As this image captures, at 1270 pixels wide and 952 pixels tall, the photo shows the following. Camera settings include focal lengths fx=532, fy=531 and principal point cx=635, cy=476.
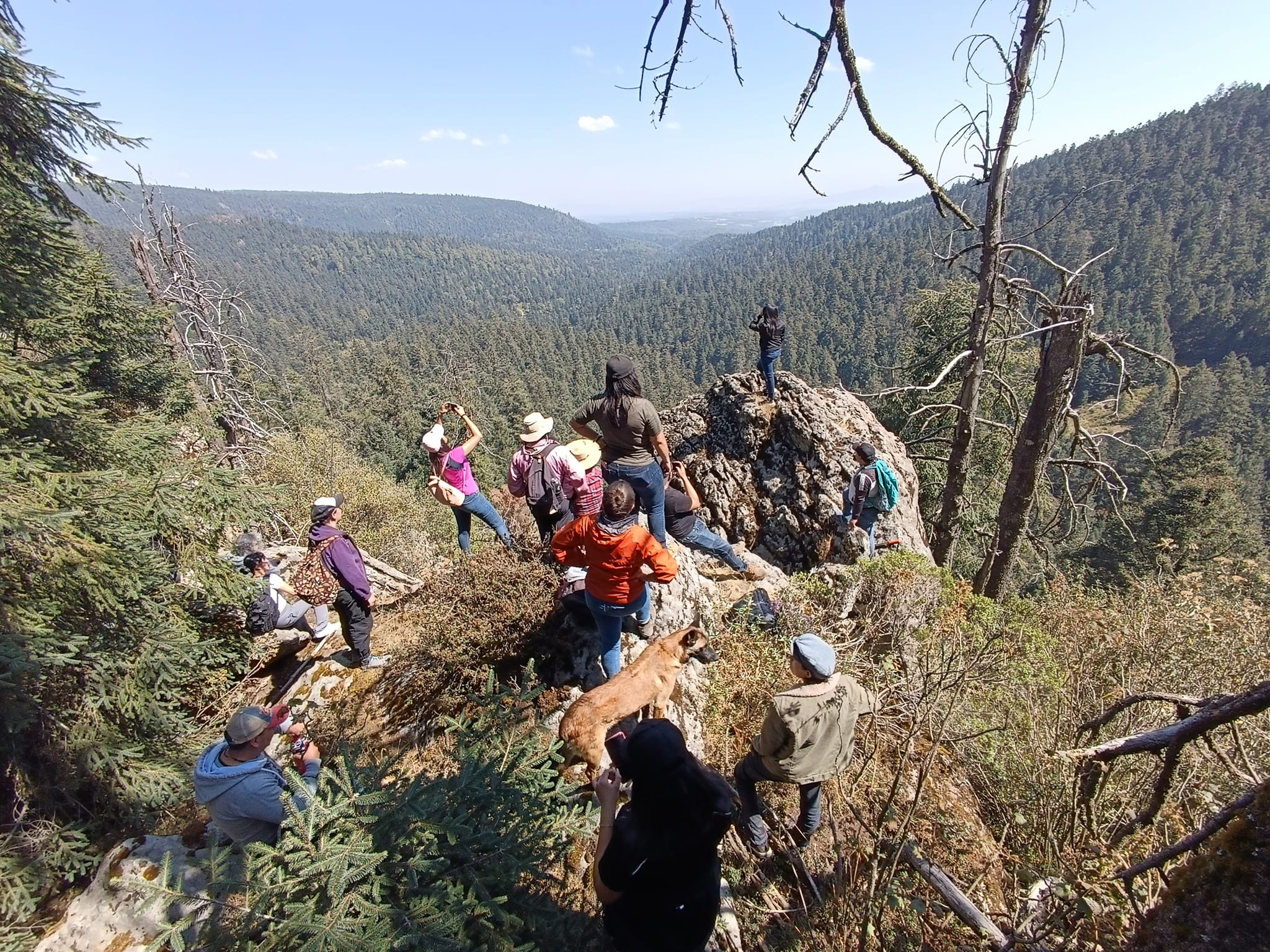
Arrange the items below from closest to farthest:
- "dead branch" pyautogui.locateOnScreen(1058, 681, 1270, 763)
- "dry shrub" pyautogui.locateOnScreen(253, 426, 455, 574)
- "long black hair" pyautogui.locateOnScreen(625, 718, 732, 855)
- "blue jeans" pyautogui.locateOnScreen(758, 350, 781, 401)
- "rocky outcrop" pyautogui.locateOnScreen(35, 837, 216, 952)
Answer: "dead branch" pyautogui.locateOnScreen(1058, 681, 1270, 763), "long black hair" pyautogui.locateOnScreen(625, 718, 732, 855), "rocky outcrop" pyautogui.locateOnScreen(35, 837, 216, 952), "blue jeans" pyautogui.locateOnScreen(758, 350, 781, 401), "dry shrub" pyautogui.locateOnScreen(253, 426, 455, 574)

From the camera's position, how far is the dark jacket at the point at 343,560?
4539mm

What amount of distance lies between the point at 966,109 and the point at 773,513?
498 cm

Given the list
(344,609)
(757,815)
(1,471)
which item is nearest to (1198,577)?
(757,815)

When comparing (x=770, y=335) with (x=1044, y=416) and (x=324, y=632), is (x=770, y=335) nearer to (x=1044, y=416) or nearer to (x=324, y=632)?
(x=1044, y=416)

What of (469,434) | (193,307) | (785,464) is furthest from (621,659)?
(193,307)

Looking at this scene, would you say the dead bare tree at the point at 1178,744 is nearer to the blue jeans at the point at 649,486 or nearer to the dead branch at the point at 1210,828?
the dead branch at the point at 1210,828

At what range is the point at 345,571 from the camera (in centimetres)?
456

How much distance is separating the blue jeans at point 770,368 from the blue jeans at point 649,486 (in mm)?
3787

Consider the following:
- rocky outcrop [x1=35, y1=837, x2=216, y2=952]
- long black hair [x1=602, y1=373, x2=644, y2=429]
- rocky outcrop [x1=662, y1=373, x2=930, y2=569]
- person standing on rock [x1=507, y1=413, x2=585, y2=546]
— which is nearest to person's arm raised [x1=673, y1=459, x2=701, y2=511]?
long black hair [x1=602, y1=373, x2=644, y2=429]

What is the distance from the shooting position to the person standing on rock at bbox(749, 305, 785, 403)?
7.75 metres

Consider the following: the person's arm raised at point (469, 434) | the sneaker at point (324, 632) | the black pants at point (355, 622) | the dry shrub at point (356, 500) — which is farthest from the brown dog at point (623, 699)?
the dry shrub at point (356, 500)

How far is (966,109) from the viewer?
16.4ft

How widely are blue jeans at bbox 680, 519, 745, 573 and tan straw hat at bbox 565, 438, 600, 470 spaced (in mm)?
1539

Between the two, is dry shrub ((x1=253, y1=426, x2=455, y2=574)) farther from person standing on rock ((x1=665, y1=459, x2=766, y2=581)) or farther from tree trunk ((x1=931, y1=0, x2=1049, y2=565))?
tree trunk ((x1=931, y1=0, x2=1049, y2=565))
